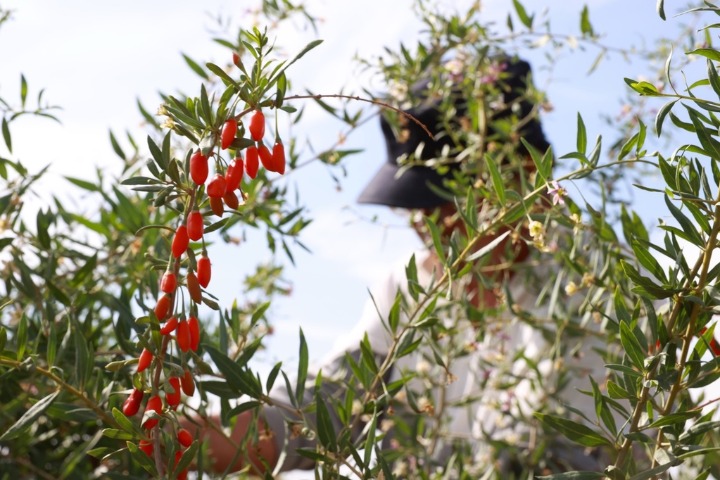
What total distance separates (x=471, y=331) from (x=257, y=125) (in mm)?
1298

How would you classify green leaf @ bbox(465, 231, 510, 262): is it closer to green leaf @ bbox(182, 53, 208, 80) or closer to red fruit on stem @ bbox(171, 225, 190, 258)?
red fruit on stem @ bbox(171, 225, 190, 258)

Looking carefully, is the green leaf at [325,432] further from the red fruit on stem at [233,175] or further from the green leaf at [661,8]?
the green leaf at [661,8]

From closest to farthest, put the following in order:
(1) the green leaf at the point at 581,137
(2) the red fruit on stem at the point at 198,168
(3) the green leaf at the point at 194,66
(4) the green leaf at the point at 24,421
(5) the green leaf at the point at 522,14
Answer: (2) the red fruit on stem at the point at 198,168 → (4) the green leaf at the point at 24,421 → (1) the green leaf at the point at 581,137 → (3) the green leaf at the point at 194,66 → (5) the green leaf at the point at 522,14

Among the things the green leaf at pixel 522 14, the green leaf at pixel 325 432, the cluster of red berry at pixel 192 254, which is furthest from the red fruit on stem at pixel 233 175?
the green leaf at pixel 522 14

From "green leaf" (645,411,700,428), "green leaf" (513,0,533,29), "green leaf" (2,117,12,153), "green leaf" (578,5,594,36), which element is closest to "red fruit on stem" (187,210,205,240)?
"green leaf" (645,411,700,428)

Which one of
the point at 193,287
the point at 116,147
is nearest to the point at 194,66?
the point at 116,147

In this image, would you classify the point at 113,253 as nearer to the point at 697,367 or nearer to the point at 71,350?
the point at 71,350

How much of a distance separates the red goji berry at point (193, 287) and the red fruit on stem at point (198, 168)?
0.07 metres

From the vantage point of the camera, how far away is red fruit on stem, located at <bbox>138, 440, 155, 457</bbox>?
2.07 ft

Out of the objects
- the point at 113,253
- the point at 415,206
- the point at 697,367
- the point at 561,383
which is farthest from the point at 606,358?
the point at 415,206

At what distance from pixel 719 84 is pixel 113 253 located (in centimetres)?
90

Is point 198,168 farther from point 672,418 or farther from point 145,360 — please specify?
point 672,418

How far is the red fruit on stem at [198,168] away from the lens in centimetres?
56

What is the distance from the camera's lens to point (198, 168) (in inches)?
22.2
